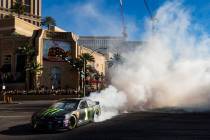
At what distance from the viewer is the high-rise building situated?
16624cm

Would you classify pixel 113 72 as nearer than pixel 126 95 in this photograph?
No

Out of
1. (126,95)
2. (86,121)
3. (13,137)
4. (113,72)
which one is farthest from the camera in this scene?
(113,72)

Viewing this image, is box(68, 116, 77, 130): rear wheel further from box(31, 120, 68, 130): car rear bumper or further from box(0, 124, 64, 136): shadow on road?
box(0, 124, 64, 136): shadow on road

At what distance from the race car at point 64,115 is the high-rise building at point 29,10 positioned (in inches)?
5489

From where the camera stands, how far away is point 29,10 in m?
181

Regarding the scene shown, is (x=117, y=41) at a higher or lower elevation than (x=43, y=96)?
higher

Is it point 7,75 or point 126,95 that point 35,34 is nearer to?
point 7,75

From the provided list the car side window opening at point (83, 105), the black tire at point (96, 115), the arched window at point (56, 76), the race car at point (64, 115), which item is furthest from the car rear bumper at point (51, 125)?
the arched window at point (56, 76)

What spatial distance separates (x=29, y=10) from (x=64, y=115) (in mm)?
166953

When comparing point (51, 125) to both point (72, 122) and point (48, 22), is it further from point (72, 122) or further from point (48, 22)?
point (48, 22)

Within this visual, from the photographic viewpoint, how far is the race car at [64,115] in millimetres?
18719

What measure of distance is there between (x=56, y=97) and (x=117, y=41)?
29.8 m

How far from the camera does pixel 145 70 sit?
35.9m

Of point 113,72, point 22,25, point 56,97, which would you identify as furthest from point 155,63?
point 22,25
